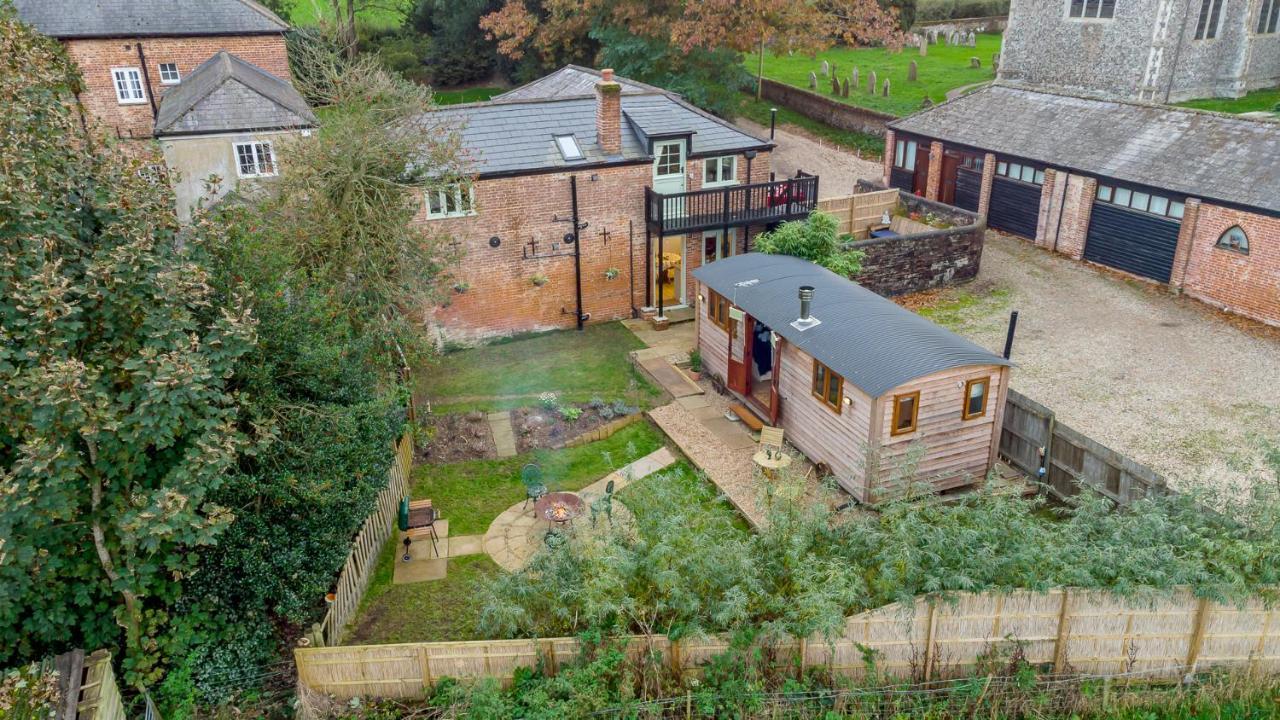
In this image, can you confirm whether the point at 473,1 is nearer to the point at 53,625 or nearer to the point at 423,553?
the point at 423,553

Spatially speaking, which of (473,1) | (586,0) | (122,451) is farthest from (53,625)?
(473,1)

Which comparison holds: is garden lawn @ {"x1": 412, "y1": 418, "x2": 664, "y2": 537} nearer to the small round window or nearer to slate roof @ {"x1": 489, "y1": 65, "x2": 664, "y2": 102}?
slate roof @ {"x1": 489, "y1": 65, "x2": 664, "y2": 102}

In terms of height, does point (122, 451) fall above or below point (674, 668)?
above

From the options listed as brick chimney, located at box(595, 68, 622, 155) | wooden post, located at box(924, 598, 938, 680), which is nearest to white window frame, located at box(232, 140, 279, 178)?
brick chimney, located at box(595, 68, 622, 155)

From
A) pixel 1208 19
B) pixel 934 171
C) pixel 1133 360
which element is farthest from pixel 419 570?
pixel 1208 19

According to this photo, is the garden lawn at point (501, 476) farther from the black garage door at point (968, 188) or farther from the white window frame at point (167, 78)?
the white window frame at point (167, 78)

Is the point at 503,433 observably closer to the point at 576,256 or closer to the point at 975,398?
the point at 576,256

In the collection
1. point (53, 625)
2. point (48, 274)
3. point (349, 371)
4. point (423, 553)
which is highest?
point (48, 274)
